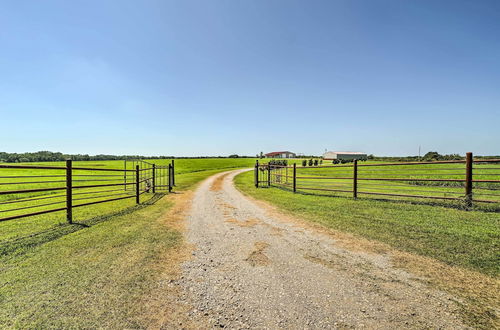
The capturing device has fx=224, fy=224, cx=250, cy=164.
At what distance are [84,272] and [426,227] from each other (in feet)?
25.4

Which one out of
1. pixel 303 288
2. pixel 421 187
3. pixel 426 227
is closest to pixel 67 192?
pixel 303 288

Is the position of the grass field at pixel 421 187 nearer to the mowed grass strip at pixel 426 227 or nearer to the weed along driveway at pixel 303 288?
the mowed grass strip at pixel 426 227

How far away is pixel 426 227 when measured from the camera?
19.4 feet

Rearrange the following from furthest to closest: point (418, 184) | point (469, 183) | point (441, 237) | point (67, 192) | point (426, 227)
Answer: point (418, 184), point (469, 183), point (67, 192), point (426, 227), point (441, 237)

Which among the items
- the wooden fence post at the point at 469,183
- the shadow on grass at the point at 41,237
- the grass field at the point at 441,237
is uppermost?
the wooden fence post at the point at 469,183

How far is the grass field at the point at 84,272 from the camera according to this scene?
2668mm

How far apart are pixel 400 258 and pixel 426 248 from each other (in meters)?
0.88

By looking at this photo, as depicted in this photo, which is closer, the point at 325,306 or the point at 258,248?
the point at 325,306

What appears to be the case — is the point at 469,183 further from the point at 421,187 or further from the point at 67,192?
the point at 67,192

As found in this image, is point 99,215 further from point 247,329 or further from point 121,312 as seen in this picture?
point 247,329

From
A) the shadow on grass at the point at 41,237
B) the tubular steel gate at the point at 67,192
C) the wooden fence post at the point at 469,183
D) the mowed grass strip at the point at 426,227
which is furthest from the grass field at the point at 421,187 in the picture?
the shadow on grass at the point at 41,237

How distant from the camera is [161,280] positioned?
353cm

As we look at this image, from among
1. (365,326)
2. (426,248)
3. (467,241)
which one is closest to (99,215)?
(365,326)

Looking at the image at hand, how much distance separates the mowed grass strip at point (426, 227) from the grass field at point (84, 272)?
477 cm
